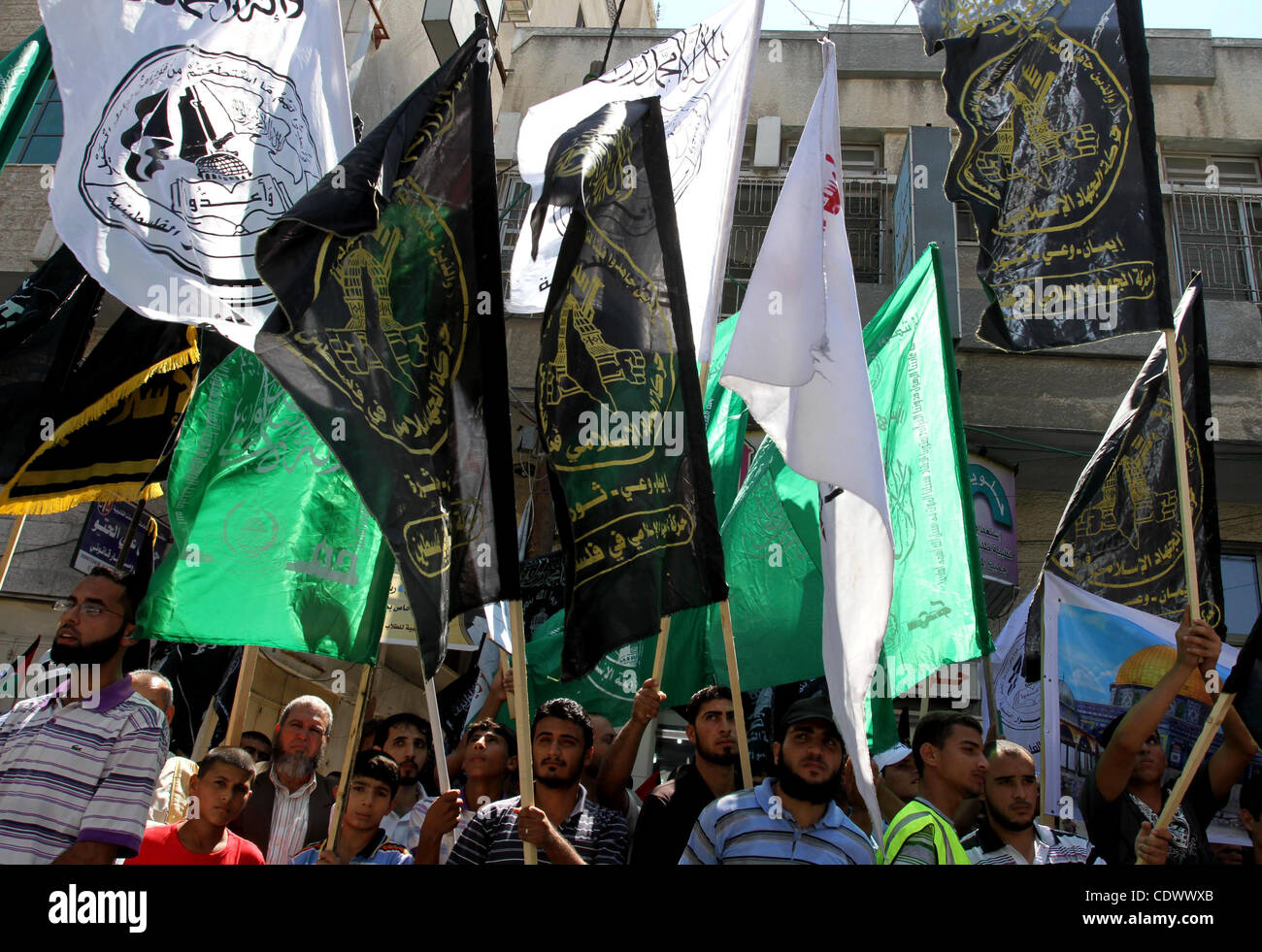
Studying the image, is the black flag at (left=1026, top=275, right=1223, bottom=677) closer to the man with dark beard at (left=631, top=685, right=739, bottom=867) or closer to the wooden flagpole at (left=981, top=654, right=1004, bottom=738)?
the wooden flagpole at (left=981, top=654, right=1004, bottom=738)

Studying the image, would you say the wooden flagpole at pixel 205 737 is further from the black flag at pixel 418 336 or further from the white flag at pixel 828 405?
the white flag at pixel 828 405

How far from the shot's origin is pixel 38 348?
6547 millimetres

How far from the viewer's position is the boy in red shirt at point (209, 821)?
420 centimetres

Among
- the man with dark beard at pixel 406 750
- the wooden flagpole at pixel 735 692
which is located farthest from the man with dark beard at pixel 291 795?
the wooden flagpole at pixel 735 692

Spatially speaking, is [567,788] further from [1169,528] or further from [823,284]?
[1169,528]

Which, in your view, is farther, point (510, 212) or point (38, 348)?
point (510, 212)

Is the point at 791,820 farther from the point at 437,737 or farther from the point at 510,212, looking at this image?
the point at 510,212

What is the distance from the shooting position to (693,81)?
19.1 ft

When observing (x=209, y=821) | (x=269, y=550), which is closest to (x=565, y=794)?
(x=209, y=821)

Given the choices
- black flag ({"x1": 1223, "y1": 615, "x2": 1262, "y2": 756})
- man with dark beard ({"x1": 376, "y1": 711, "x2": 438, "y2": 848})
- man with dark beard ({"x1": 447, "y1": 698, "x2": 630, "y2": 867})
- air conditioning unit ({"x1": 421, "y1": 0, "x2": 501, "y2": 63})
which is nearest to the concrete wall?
air conditioning unit ({"x1": 421, "y1": 0, "x2": 501, "y2": 63})

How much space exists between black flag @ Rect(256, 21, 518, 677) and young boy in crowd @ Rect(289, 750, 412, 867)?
1.53 meters

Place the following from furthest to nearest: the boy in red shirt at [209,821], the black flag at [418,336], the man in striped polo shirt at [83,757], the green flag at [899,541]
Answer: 1. the green flag at [899,541]
2. the boy in red shirt at [209,821]
3. the black flag at [418,336]
4. the man in striped polo shirt at [83,757]

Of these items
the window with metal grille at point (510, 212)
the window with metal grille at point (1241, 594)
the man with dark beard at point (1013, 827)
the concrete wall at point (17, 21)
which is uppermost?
the concrete wall at point (17, 21)

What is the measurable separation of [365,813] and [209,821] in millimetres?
622
